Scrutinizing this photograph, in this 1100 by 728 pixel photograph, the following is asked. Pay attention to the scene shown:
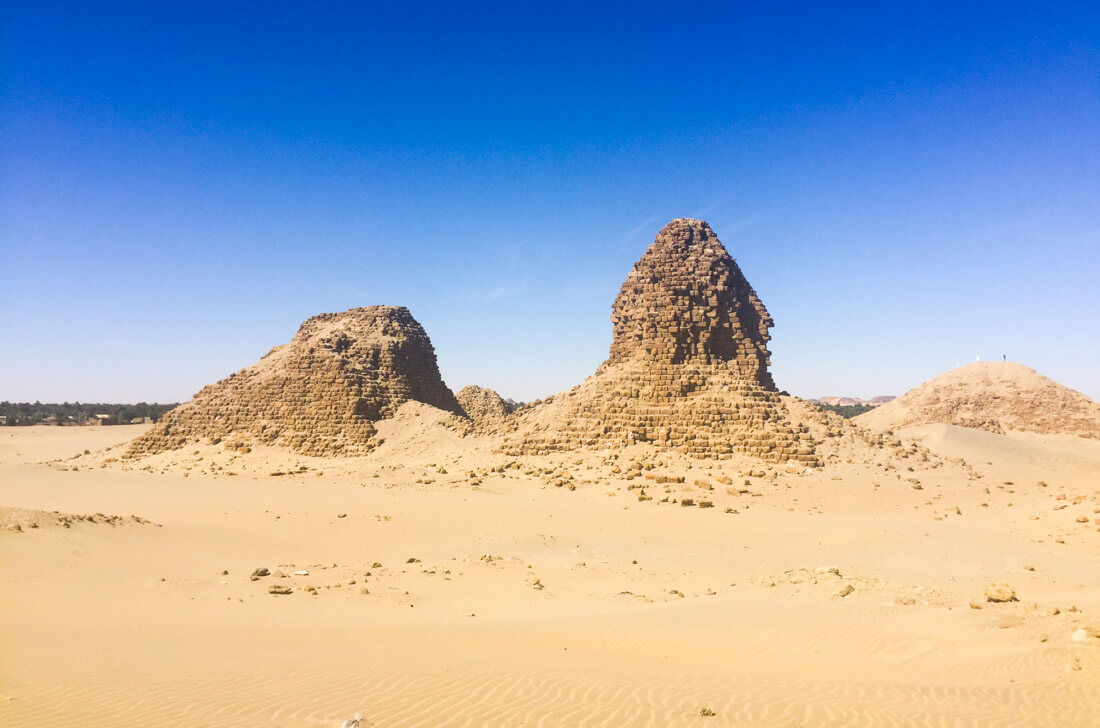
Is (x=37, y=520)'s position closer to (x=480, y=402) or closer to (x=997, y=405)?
(x=480, y=402)

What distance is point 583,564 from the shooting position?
12.1 metres

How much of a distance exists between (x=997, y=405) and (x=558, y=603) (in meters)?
49.6

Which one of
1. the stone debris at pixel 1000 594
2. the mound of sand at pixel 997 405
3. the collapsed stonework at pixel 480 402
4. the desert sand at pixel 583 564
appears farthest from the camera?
the mound of sand at pixel 997 405

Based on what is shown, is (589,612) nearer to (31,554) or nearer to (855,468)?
(31,554)

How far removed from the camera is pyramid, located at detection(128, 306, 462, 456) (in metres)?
30.4

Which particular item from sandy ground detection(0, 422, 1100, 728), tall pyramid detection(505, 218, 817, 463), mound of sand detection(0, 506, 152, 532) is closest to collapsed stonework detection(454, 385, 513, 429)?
tall pyramid detection(505, 218, 817, 463)

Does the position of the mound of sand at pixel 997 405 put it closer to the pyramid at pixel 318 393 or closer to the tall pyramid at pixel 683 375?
the tall pyramid at pixel 683 375

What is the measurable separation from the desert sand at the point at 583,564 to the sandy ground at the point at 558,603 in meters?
0.05

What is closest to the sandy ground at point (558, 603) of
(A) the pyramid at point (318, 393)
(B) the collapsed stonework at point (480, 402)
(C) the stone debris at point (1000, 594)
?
(C) the stone debris at point (1000, 594)

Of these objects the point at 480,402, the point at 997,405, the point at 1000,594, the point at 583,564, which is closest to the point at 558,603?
the point at 583,564

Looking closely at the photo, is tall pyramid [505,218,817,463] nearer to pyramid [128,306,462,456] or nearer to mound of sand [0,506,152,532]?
pyramid [128,306,462,456]

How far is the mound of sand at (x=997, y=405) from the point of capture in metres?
45.8

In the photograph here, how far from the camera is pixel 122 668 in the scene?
5.65 m

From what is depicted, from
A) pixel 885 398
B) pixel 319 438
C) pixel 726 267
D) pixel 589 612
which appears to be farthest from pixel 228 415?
pixel 885 398
